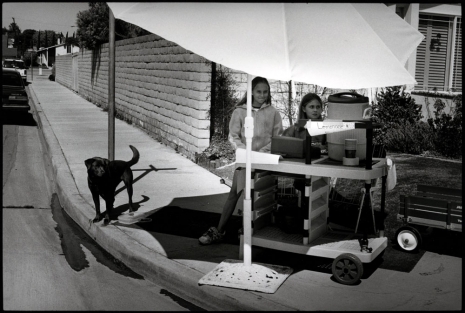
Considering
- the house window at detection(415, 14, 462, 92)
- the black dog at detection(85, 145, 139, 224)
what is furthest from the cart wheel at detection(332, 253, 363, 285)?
the house window at detection(415, 14, 462, 92)

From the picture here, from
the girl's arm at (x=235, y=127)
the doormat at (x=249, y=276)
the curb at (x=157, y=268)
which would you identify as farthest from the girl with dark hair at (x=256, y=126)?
the doormat at (x=249, y=276)

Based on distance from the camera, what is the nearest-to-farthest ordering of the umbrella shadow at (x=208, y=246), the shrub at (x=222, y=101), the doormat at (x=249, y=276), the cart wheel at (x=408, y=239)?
the doormat at (x=249, y=276) < the umbrella shadow at (x=208, y=246) < the cart wheel at (x=408, y=239) < the shrub at (x=222, y=101)

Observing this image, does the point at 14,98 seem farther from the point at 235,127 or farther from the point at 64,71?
the point at 64,71

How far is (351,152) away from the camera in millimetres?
4840

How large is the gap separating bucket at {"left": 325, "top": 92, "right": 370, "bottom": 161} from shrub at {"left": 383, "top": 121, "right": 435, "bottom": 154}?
207 inches

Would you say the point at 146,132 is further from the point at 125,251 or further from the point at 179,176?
the point at 125,251

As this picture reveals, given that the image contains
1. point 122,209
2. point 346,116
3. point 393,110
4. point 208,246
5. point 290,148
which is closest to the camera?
point 346,116

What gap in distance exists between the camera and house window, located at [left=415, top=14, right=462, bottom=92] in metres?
13.1

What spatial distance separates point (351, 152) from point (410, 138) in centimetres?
563

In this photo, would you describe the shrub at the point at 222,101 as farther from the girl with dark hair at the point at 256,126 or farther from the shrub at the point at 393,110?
the girl with dark hair at the point at 256,126

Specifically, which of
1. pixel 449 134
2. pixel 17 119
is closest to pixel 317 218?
pixel 449 134

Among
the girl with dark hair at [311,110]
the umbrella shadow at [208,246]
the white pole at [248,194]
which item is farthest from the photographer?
the girl with dark hair at [311,110]

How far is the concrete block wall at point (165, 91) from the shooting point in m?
10.6

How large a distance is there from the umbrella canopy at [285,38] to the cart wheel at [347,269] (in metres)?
1.53
